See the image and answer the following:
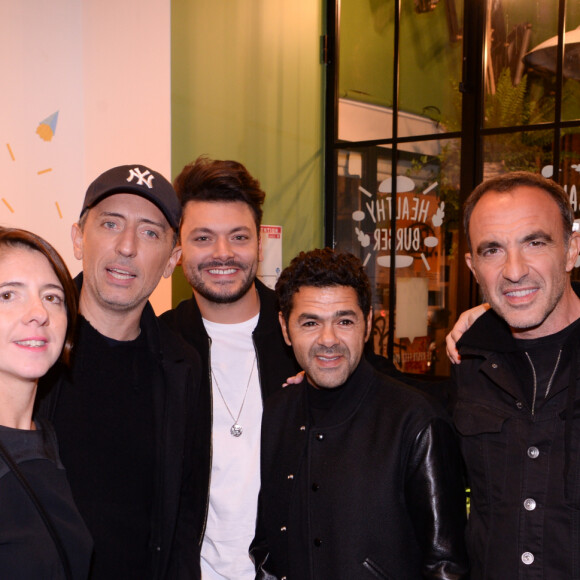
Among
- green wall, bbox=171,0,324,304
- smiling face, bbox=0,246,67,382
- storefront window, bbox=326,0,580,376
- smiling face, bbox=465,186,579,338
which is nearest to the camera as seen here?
smiling face, bbox=0,246,67,382

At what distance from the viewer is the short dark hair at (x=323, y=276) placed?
206cm

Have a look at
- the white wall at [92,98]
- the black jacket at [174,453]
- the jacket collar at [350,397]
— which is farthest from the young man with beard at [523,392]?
the white wall at [92,98]

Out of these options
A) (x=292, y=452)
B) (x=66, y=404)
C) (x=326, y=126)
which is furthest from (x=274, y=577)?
(x=326, y=126)

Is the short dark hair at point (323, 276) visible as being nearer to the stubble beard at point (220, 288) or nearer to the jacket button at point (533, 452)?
the stubble beard at point (220, 288)

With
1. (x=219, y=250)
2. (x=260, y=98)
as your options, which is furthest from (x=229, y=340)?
(x=260, y=98)

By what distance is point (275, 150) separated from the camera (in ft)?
15.1

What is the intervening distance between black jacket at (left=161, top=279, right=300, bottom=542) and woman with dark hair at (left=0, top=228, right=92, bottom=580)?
2.57ft

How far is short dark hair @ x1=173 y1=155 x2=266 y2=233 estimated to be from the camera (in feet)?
8.43

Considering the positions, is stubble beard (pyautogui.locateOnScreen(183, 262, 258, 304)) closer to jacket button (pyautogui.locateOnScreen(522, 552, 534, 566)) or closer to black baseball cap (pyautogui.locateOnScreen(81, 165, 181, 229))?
black baseball cap (pyautogui.locateOnScreen(81, 165, 181, 229))

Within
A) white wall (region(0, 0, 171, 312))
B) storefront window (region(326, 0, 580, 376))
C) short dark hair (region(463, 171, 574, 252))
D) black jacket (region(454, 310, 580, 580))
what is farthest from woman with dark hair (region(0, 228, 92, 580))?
storefront window (region(326, 0, 580, 376))

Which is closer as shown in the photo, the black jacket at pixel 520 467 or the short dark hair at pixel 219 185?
the black jacket at pixel 520 467

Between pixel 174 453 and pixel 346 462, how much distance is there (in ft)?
1.79

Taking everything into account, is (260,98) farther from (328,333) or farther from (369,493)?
(369,493)

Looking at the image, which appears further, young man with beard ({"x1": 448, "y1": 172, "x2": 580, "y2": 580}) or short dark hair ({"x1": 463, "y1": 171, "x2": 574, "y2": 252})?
short dark hair ({"x1": 463, "y1": 171, "x2": 574, "y2": 252})
